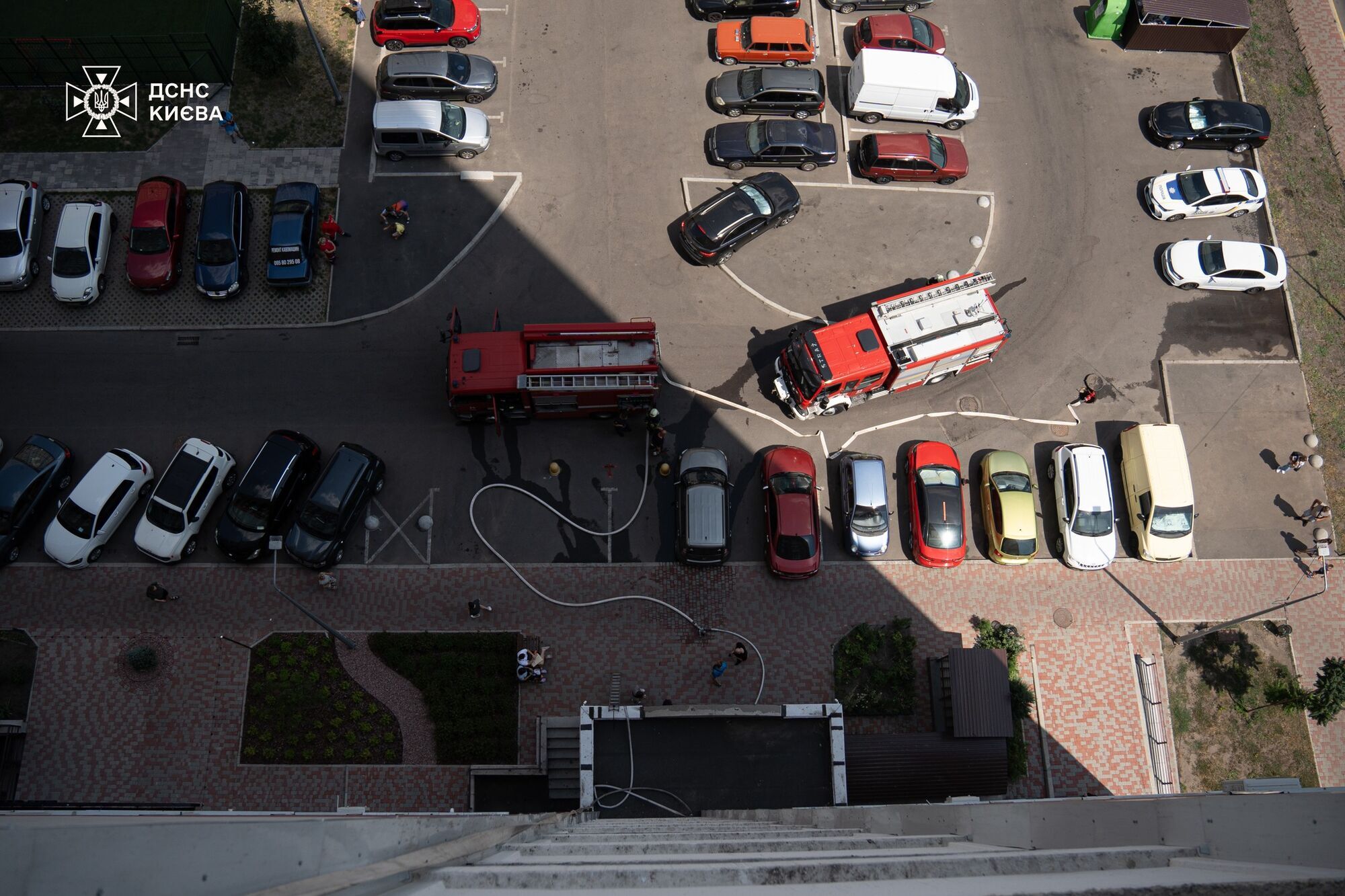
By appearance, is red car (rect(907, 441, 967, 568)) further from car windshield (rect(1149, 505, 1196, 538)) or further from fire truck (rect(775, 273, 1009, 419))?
car windshield (rect(1149, 505, 1196, 538))

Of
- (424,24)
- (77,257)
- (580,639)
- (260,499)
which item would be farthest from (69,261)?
(580,639)

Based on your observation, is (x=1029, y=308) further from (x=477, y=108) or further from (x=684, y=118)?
(x=477, y=108)

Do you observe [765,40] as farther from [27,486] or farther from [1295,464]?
[27,486]

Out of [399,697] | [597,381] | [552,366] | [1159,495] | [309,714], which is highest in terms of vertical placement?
[552,366]

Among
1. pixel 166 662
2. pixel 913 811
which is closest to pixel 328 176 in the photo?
pixel 166 662

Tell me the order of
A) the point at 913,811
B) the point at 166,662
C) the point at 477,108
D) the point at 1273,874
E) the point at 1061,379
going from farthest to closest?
1. the point at 477,108
2. the point at 1061,379
3. the point at 166,662
4. the point at 913,811
5. the point at 1273,874

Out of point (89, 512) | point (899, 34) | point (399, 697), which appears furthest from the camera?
point (899, 34)

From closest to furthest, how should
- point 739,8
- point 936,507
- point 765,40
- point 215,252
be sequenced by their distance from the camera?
point 936,507 < point 215,252 < point 765,40 < point 739,8

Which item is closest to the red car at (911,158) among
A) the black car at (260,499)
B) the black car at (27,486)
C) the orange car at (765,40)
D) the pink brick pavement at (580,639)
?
the orange car at (765,40)
